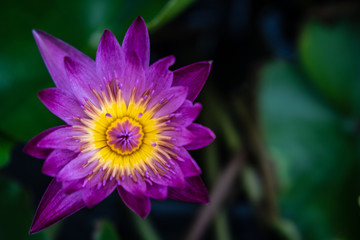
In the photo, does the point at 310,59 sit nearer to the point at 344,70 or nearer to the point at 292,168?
the point at 344,70

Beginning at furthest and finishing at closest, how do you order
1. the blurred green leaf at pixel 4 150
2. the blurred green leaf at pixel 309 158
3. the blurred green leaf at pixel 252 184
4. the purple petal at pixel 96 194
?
1. the blurred green leaf at pixel 252 184
2. the blurred green leaf at pixel 309 158
3. the blurred green leaf at pixel 4 150
4. the purple petal at pixel 96 194

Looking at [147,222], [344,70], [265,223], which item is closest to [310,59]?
[344,70]

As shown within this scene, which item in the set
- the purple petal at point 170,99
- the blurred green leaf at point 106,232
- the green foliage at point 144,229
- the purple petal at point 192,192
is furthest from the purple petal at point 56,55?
the green foliage at point 144,229

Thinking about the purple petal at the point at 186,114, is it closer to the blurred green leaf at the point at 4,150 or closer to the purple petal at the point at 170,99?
the purple petal at the point at 170,99

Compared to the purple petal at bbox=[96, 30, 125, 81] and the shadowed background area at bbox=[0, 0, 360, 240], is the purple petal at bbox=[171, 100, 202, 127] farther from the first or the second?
the shadowed background area at bbox=[0, 0, 360, 240]

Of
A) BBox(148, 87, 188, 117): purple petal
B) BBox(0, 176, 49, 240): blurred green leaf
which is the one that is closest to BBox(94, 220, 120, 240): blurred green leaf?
BBox(0, 176, 49, 240): blurred green leaf

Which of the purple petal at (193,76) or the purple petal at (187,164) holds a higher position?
the purple petal at (193,76)
